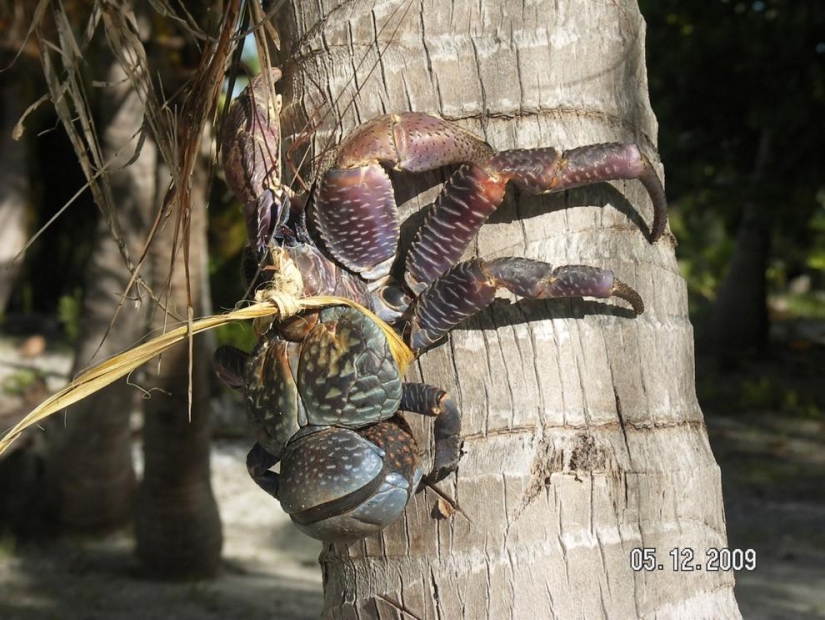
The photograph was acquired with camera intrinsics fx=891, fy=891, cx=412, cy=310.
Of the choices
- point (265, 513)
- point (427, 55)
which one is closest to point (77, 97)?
point (427, 55)

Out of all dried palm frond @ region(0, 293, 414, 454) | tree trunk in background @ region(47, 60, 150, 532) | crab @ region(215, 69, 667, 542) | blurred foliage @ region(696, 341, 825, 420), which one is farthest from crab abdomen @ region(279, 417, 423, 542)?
blurred foliage @ region(696, 341, 825, 420)

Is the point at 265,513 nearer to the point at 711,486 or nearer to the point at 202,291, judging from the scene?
the point at 202,291

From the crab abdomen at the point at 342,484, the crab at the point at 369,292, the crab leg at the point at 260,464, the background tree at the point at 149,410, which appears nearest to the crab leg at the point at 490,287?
the crab at the point at 369,292

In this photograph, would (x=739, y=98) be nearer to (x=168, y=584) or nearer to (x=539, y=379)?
(x=168, y=584)

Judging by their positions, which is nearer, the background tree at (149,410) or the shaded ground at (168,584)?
the shaded ground at (168,584)

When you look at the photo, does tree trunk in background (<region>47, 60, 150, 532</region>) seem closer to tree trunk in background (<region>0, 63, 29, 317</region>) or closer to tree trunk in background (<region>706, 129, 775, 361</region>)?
tree trunk in background (<region>0, 63, 29, 317</region>)
